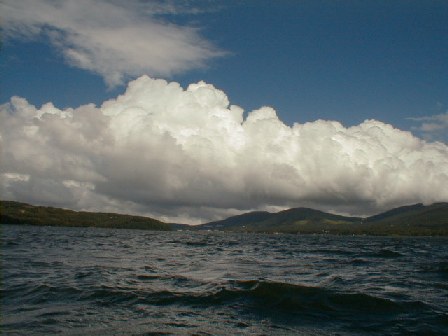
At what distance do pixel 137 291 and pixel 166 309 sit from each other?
401cm

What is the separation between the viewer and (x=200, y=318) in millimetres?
15227

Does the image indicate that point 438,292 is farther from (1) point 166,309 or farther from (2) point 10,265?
(2) point 10,265

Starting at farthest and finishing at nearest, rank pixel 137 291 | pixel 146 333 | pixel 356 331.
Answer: pixel 137 291 → pixel 356 331 → pixel 146 333

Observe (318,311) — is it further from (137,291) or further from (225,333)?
(137,291)

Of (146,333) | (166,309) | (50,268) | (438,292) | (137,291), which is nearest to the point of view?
(146,333)

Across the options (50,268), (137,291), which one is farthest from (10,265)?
(137,291)

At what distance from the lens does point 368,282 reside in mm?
26047

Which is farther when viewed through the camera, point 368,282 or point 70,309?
point 368,282

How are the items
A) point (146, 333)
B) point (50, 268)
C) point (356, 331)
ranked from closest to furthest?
point (146, 333) < point (356, 331) < point (50, 268)

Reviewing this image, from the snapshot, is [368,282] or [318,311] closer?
[318,311]

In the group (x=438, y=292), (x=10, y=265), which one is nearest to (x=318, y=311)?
(x=438, y=292)

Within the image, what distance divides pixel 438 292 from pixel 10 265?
2946 cm

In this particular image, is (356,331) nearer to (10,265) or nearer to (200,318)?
(200,318)

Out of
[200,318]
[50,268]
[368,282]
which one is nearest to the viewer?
[200,318]
